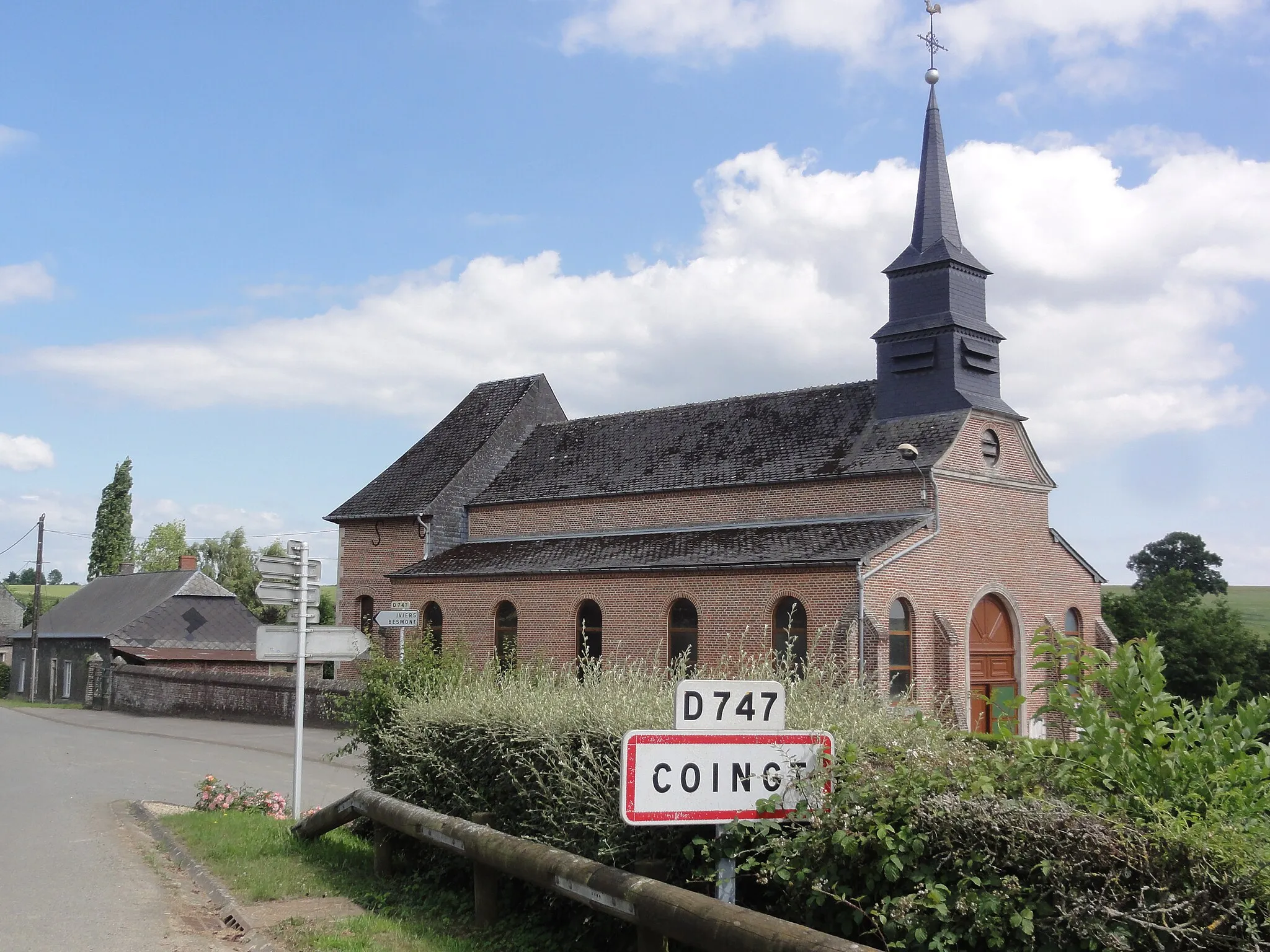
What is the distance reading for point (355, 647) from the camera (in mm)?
12664

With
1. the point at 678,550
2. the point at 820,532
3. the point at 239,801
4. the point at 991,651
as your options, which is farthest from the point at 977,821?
the point at 991,651

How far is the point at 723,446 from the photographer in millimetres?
32281

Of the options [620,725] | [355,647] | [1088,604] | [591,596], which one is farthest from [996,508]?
[620,725]

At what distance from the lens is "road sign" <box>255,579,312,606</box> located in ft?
40.4

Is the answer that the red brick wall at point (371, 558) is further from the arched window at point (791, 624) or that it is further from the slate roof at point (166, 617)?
the arched window at point (791, 624)

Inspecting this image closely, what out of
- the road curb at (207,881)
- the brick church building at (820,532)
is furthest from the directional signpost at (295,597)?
the brick church building at (820,532)

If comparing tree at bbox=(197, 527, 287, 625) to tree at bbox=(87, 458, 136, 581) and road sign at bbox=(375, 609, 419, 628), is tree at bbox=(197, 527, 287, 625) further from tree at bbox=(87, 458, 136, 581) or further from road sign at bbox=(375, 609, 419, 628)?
road sign at bbox=(375, 609, 419, 628)

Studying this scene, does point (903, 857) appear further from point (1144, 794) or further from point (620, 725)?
point (620, 725)

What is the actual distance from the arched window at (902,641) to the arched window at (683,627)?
488 centimetres

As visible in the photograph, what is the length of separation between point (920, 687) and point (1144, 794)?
68.6 feet

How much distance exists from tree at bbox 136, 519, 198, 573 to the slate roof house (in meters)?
36.9

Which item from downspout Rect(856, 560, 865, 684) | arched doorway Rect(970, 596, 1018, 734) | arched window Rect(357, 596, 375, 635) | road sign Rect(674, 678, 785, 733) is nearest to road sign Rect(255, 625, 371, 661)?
road sign Rect(674, 678, 785, 733)

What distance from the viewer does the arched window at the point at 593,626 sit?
29469 millimetres

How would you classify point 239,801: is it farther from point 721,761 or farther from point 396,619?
point 721,761
